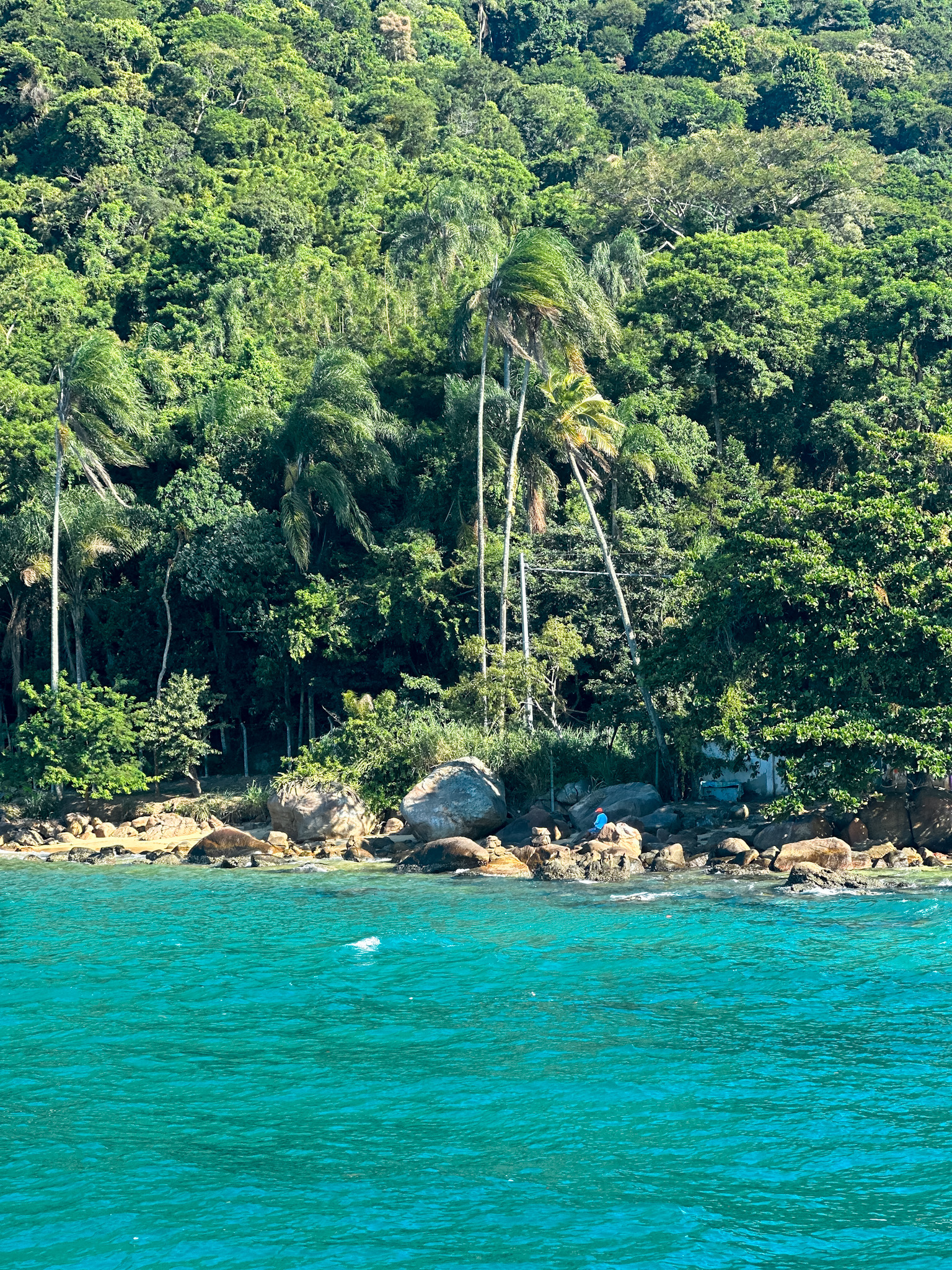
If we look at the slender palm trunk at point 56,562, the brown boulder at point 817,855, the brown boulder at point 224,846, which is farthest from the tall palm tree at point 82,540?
the brown boulder at point 817,855

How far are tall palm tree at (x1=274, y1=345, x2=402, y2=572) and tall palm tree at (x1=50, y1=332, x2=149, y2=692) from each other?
428cm

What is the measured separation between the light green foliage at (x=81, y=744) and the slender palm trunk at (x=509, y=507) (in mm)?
9437

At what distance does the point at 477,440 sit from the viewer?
34.3m

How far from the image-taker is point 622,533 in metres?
33.8

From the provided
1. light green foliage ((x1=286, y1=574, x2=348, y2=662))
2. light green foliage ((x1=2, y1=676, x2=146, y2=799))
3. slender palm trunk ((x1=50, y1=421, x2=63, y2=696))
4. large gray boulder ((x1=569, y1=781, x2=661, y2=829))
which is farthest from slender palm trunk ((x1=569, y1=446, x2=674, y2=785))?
slender palm trunk ((x1=50, y1=421, x2=63, y2=696))

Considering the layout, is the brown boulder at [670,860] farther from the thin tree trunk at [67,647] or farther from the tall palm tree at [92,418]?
the thin tree trunk at [67,647]

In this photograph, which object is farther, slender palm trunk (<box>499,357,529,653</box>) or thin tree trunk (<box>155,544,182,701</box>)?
thin tree trunk (<box>155,544,182,701</box>)

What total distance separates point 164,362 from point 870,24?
68.4 metres

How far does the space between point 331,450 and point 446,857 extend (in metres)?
14.2

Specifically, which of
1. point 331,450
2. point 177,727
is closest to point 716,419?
point 331,450

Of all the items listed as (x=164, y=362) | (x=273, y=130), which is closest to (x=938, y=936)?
(x=164, y=362)

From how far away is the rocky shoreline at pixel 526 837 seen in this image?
22891 mm

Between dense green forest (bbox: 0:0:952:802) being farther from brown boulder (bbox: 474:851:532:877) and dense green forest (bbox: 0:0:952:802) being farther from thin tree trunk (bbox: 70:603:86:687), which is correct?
brown boulder (bbox: 474:851:532:877)

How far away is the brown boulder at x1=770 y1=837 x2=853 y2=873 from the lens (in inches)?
879
